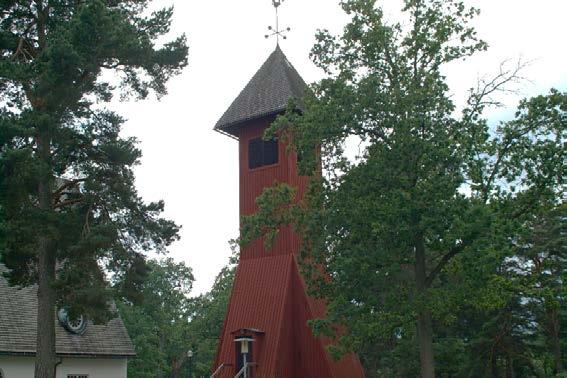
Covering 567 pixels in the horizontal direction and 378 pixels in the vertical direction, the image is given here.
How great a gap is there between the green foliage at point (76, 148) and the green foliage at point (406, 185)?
3.98 metres

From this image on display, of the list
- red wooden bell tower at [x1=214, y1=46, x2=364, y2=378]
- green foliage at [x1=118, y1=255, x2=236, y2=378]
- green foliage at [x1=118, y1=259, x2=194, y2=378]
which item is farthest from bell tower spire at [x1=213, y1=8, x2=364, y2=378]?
green foliage at [x1=118, y1=255, x2=236, y2=378]

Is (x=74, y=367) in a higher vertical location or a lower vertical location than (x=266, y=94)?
lower

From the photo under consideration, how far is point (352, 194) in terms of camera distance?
51.4 ft

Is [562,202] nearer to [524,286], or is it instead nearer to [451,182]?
[524,286]

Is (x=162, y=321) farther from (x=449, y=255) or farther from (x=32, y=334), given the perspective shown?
(x=449, y=255)

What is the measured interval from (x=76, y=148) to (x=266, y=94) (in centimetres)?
1117

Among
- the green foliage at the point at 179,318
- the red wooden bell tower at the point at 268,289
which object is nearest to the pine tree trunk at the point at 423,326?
the red wooden bell tower at the point at 268,289

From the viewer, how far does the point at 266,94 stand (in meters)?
24.3

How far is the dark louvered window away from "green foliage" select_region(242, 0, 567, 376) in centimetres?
611

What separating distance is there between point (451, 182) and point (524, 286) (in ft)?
10.6

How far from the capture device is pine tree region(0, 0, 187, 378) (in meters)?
12.7

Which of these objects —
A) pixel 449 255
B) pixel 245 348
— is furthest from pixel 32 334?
pixel 449 255

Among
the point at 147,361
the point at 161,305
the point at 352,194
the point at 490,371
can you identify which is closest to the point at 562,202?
the point at 352,194

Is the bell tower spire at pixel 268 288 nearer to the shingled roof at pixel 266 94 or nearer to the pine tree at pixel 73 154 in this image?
the shingled roof at pixel 266 94
